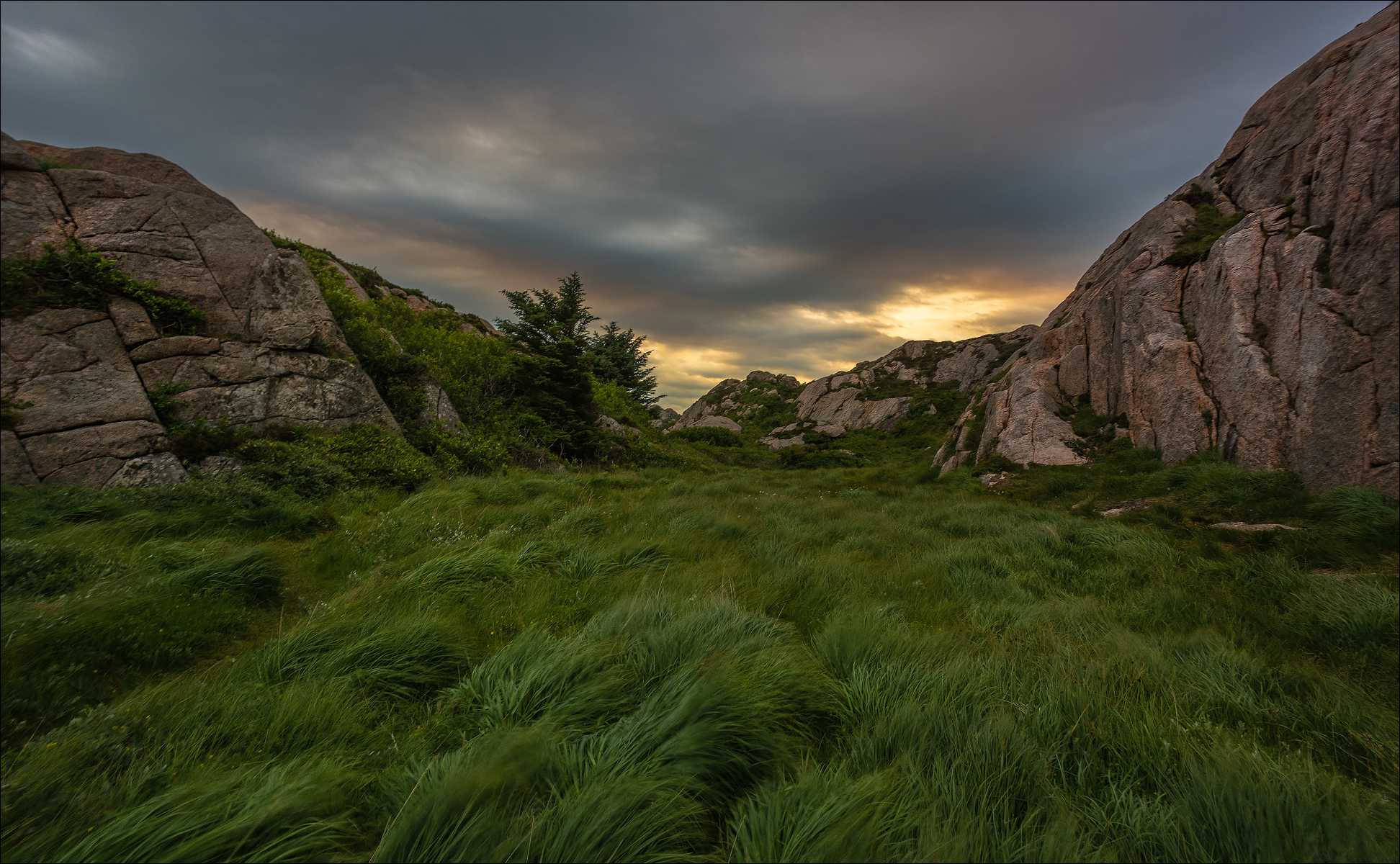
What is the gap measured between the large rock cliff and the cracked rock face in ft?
61.8

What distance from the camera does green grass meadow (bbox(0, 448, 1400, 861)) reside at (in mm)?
1733

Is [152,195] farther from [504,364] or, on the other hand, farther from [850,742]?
[850,742]

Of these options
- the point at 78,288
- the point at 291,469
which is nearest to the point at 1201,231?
the point at 291,469

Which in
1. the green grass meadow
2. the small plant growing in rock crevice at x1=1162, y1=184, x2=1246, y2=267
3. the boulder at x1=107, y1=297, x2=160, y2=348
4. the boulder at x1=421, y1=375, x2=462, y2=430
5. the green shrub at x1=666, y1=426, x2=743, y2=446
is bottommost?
the green shrub at x1=666, y1=426, x2=743, y2=446

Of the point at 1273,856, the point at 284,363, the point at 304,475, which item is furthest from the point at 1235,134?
the point at 284,363

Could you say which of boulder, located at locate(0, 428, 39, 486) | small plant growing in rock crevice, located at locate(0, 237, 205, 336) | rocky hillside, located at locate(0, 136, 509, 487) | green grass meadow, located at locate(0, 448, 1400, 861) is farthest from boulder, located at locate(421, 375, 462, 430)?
green grass meadow, located at locate(0, 448, 1400, 861)

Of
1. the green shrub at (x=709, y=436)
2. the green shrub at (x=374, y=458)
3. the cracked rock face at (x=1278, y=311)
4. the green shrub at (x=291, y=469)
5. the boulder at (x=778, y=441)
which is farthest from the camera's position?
the boulder at (x=778, y=441)

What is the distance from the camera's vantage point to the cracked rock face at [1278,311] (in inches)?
285

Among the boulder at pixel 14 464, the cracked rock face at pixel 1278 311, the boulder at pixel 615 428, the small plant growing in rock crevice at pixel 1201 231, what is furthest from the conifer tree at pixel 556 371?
the small plant growing in rock crevice at pixel 1201 231

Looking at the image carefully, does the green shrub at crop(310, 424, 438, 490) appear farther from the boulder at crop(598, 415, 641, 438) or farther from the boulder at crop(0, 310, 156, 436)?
the boulder at crop(598, 415, 641, 438)

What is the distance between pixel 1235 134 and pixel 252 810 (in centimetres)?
2457

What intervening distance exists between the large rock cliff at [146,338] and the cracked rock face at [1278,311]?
18828 mm

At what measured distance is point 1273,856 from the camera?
1.66 m

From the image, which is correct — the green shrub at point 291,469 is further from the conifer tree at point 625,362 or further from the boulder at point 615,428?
the conifer tree at point 625,362
